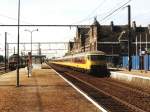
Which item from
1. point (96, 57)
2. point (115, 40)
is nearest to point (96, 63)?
point (96, 57)

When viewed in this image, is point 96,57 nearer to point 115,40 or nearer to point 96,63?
point 96,63

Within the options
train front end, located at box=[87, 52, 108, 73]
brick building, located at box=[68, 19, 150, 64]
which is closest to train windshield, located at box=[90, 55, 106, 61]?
train front end, located at box=[87, 52, 108, 73]

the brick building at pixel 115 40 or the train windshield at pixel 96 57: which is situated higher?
the brick building at pixel 115 40

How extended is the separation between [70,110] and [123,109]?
7.95ft

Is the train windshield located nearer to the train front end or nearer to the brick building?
the train front end

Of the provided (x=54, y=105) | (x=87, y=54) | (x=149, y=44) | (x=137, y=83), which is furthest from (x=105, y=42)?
(x=54, y=105)

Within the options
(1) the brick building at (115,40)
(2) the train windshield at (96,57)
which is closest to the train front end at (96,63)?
(2) the train windshield at (96,57)

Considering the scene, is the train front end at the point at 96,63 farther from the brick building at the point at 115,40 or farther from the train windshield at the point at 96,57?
the brick building at the point at 115,40

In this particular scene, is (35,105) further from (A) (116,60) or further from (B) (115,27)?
(B) (115,27)

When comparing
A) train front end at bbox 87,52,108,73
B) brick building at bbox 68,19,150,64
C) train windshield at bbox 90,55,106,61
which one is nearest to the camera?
train front end at bbox 87,52,108,73

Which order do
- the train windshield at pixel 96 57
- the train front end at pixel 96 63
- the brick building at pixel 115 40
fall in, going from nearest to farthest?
the train front end at pixel 96 63, the train windshield at pixel 96 57, the brick building at pixel 115 40

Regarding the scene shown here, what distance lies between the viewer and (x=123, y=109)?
1845 centimetres

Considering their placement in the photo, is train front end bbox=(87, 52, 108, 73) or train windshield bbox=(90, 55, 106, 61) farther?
train windshield bbox=(90, 55, 106, 61)

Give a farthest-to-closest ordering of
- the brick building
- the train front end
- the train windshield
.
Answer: the brick building → the train windshield → the train front end
